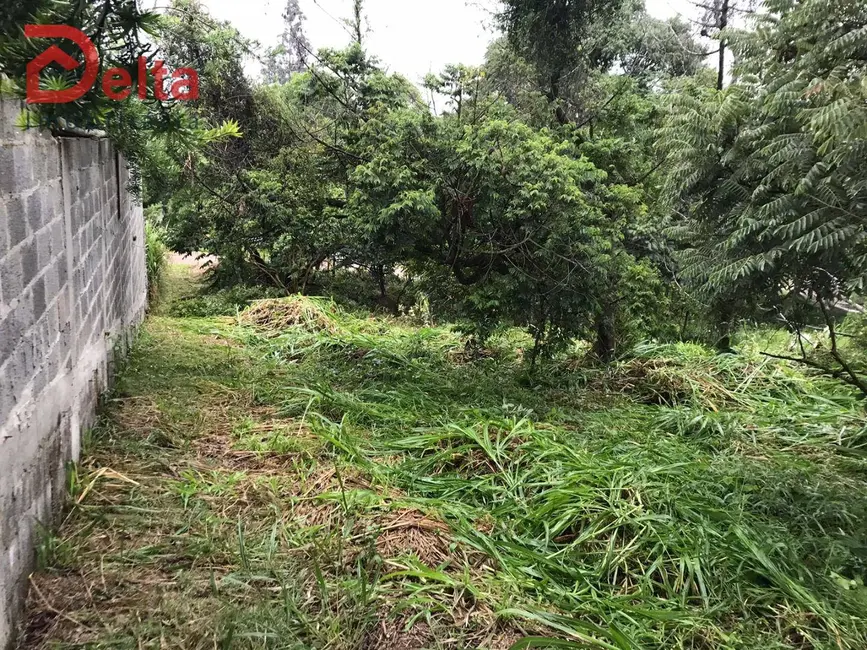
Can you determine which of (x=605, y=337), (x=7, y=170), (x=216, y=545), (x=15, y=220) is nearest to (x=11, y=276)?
(x=15, y=220)

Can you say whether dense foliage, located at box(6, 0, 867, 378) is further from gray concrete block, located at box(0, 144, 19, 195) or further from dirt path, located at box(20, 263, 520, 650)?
dirt path, located at box(20, 263, 520, 650)

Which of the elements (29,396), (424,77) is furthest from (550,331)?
(29,396)

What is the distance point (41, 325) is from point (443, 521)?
1584 mm

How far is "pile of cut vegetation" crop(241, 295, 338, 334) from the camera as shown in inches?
220

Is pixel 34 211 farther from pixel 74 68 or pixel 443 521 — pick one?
pixel 443 521

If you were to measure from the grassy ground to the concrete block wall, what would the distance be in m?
0.17

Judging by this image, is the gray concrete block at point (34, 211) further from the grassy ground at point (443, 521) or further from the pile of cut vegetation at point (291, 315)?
the pile of cut vegetation at point (291, 315)

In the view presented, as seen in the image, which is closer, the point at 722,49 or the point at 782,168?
the point at 782,168

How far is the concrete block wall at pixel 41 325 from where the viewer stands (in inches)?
57.6

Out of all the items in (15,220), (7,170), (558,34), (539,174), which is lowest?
(15,220)

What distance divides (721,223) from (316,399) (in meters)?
4.43

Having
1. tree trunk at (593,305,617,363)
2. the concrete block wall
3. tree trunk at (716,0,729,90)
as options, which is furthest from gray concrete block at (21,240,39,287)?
tree trunk at (716,0,729,90)

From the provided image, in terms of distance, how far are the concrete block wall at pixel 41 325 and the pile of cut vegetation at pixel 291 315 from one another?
266cm

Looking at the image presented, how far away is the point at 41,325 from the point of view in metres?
1.76
